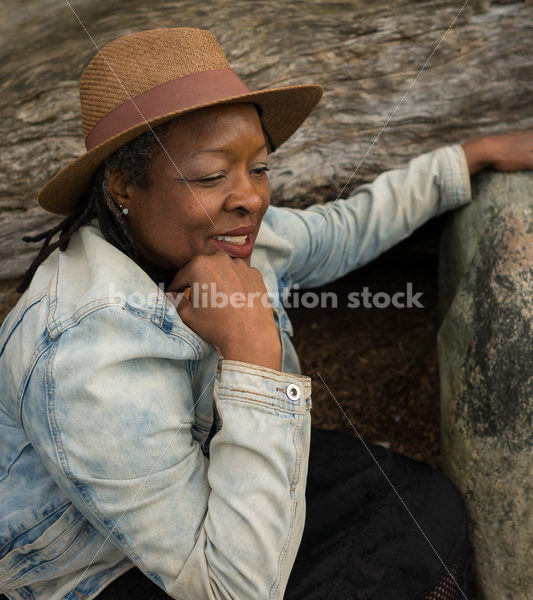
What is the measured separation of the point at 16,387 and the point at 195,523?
0.67 meters

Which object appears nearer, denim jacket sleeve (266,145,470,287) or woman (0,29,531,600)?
woman (0,29,531,600)

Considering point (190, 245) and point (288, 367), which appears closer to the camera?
point (190, 245)

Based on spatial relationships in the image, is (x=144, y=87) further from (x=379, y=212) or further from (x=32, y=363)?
(x=379, y=212)

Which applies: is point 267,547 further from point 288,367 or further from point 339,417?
point 339,417

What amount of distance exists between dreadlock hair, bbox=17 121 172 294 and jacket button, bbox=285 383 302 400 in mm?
682

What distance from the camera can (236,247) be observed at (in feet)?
6.84

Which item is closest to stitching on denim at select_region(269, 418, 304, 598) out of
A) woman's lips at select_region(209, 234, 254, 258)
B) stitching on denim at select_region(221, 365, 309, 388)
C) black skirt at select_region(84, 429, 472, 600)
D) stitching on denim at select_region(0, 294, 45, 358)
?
stitching on denim at select_region(221, 365, 309, 388)

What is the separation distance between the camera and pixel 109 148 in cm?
192

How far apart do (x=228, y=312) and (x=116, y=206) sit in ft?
1.80

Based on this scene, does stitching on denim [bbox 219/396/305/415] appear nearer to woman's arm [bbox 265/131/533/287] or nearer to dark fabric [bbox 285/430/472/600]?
dark fabric [bbox 285/430/472/600]

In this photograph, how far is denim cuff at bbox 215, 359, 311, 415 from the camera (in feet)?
5.92

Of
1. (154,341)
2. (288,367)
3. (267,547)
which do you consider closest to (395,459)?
(288,367)

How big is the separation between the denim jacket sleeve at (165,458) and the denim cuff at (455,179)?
4.98 feet

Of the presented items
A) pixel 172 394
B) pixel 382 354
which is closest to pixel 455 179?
pixel 382 354
